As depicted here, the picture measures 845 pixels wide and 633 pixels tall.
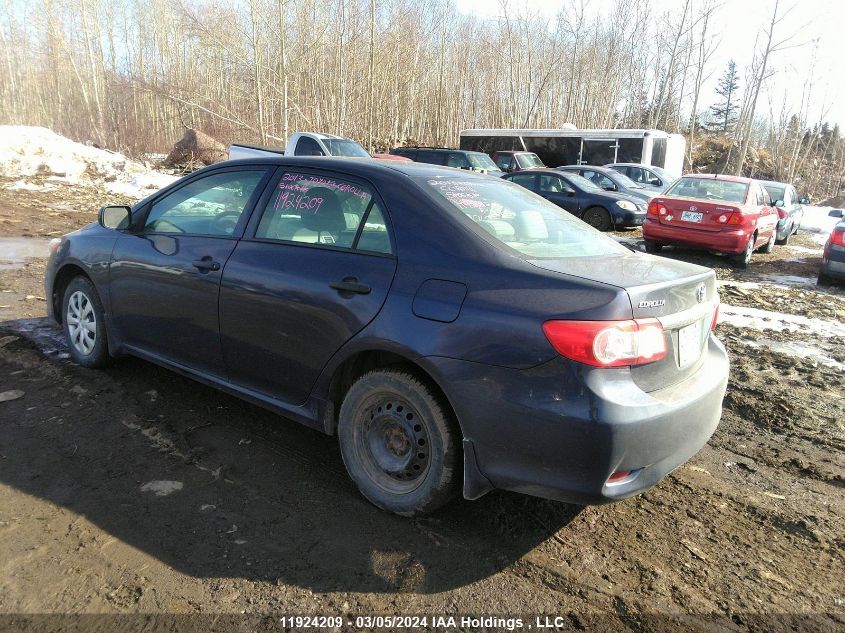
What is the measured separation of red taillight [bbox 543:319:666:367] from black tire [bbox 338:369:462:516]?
2.06 ft

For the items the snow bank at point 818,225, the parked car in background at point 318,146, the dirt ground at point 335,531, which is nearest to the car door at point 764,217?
the snow bank at point 818,225

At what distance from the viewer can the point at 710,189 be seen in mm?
11375

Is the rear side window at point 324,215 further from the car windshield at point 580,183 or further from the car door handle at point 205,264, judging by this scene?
the car windshield at point 580,183

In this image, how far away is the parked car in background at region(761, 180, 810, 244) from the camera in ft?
49.5

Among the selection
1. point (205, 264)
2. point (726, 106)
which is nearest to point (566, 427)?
point (205, 264)

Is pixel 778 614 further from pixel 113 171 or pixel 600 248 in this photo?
pixel 113 171

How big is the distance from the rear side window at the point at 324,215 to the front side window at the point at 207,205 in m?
0.26

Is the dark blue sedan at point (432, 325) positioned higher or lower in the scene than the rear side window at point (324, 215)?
lower

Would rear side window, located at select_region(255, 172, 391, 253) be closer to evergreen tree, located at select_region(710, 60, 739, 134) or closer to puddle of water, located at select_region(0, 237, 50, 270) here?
puddle of water, located at select_region(0, 237, 50, 270)

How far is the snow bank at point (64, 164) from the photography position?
1777cm

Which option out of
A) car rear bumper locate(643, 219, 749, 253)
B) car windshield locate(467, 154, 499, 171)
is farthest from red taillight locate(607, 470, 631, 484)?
car windshield locate(467, 154, 499, 171)

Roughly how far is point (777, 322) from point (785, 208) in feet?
33.5

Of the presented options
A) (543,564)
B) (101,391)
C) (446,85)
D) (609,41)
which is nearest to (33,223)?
(101,391)

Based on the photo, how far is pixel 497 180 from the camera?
11.9ft
